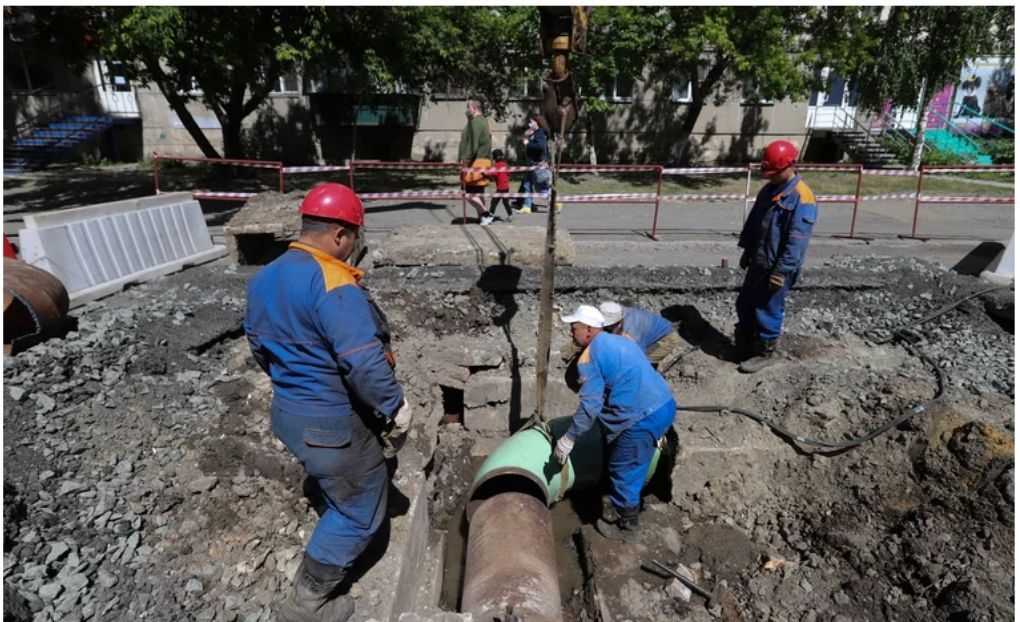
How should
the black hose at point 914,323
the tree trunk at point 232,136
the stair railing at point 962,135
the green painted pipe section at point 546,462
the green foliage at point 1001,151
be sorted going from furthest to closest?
the stair railing at point 962,135 < the green foliage at point 1001,151 < the tree trunk at point 232,136 < the black hose at point 914,323 < the green painted pipe section at point 546,462

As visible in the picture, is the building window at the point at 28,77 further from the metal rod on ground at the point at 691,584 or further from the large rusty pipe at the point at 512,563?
the metal rod on ground at the point at 691,584

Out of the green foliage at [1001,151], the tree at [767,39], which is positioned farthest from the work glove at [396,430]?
the green foliage at [1001,151]

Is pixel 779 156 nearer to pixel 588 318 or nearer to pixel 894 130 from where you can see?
pixel 588 318

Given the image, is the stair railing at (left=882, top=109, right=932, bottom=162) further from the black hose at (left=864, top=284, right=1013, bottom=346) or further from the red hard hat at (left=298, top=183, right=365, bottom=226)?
the red hard hat at (left=298, top=183, right=365, bottom=226)

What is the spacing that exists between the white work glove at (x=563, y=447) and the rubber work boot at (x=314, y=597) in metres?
1.55

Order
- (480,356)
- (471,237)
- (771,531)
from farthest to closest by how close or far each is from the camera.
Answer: (471,237), (480,356), (771,531)

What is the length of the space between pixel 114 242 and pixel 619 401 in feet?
19.2

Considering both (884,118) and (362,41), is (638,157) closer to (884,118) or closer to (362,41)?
(884,118)

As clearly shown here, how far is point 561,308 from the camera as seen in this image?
653 cm

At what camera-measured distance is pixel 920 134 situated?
60.8ft

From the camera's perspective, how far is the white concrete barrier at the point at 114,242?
5.81 metres

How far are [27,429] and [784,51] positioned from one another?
622 inches

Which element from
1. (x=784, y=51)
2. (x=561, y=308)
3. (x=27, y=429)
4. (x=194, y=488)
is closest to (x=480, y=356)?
(x=561, y=308)

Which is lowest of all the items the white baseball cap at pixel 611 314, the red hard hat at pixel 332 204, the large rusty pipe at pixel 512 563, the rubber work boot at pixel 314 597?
the large rusty pipe at pixel 512 563
